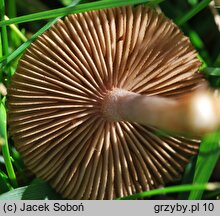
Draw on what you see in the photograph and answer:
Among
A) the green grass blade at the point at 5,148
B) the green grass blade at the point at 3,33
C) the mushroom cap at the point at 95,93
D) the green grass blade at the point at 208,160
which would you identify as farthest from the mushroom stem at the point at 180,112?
the green grass blade at the point at 3,33

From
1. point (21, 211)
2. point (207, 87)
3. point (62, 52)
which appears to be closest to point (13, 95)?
point (62, 52)

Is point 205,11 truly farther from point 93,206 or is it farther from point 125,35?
point 93,206

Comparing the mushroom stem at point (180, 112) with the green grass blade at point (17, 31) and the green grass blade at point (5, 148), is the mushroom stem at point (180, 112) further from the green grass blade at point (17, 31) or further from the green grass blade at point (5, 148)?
the green grass blade at point (17, 31)

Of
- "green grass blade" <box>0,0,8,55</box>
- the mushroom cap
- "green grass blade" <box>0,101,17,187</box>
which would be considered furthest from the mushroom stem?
"green grass blade" <box>0,0,8,55</box>

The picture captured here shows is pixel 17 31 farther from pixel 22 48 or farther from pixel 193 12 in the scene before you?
pixel 193 12

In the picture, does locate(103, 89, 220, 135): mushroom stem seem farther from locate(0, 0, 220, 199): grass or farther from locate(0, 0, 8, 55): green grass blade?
locate(0, 0, 8, 55): green grass blade

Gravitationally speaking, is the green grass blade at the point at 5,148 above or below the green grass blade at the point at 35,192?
above

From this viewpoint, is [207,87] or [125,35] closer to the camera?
[125,35]

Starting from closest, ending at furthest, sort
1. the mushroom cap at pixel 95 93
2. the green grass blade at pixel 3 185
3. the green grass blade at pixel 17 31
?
1. the mushroom cap at pixel 95 93
2. the green grass blade at pixel 3 185
3. the green grass blade at pixel 17 31
